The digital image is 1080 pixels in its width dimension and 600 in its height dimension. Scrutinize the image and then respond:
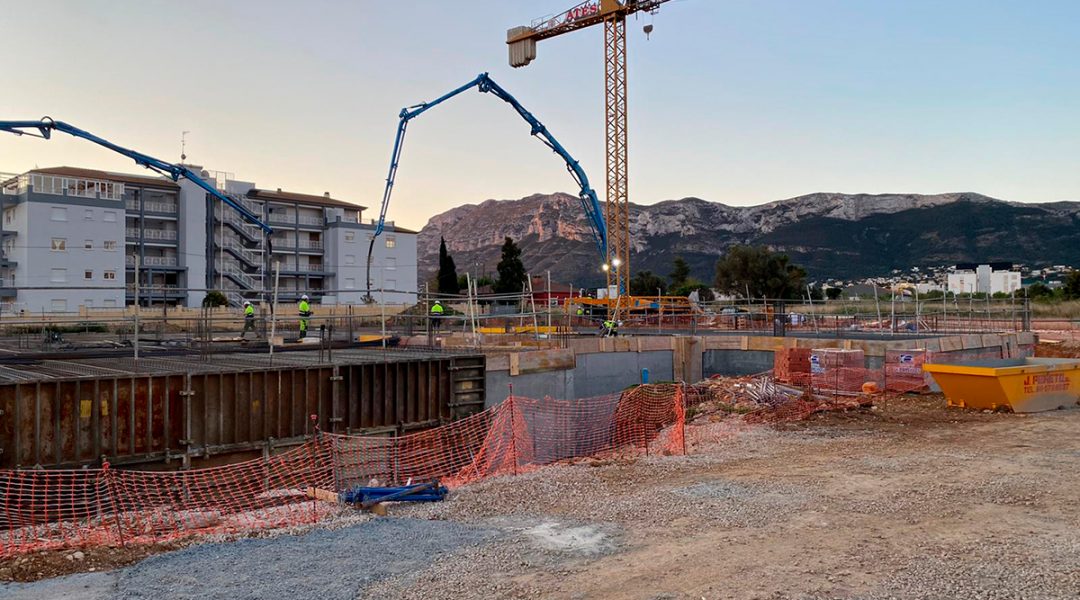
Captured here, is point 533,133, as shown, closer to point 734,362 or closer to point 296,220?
point 734,362

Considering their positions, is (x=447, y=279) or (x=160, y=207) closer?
(x=160, y=207)

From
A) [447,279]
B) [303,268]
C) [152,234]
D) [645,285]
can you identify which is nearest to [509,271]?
[447,279]

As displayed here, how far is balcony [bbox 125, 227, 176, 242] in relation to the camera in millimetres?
61531

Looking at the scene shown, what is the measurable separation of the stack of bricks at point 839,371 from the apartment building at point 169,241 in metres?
30.7

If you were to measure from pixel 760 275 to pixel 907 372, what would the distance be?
62503 millimetres

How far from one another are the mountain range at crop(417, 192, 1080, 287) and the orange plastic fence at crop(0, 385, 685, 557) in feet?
364

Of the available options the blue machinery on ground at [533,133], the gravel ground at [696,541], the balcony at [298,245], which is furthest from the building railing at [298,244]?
the gravel ground at [696,541]

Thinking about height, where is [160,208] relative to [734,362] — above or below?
above

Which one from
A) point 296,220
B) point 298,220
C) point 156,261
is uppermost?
point 298,220

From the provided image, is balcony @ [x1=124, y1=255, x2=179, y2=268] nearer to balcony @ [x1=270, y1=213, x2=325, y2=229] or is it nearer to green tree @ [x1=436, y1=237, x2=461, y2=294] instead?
balcony @ [x1=270, y1=213, x2=325, y2=229]

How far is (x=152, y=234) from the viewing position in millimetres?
62469

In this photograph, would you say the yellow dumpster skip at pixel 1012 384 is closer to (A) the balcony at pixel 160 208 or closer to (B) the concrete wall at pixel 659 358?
(B) the concrete wall at pixel 659 358

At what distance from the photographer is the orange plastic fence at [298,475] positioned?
895 cm

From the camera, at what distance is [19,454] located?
33.7ft
